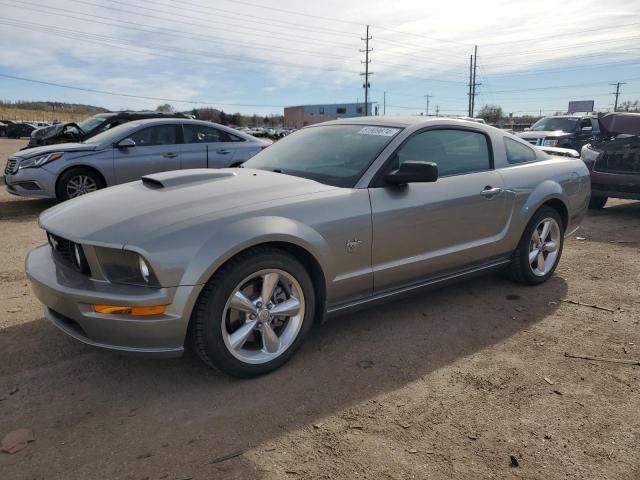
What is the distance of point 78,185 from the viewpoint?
7695mm

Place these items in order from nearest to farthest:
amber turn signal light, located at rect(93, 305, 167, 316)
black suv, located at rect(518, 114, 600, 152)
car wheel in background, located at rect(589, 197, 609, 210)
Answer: amber turn signal light, located at rect(93, 305, 167, 316)
car wheel in background, located at rect(589, 197, 609, 210)
black suv, located at rect(518, 114, 600, 152)

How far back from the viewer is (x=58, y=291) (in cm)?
266

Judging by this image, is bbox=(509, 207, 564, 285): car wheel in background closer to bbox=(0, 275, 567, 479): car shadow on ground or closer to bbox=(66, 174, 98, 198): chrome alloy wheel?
bbox=(0, 275, 567, 479): car shadow on ground

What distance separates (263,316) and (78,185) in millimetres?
6021

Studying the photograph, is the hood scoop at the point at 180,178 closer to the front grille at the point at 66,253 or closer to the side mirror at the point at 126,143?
the front grille at the point at 66,253

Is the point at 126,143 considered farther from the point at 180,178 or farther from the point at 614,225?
the point at 614,225

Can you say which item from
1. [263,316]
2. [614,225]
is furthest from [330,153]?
[614,225]

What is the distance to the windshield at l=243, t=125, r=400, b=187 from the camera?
11.3 ft

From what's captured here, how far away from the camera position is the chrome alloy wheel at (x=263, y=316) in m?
2.78

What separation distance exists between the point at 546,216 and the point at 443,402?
2551mm

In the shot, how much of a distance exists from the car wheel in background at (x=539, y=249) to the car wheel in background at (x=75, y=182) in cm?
633

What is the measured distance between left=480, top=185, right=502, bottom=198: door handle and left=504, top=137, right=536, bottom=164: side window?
47cm

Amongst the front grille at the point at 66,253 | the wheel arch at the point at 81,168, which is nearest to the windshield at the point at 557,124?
the wheel arch at the point at 81,168

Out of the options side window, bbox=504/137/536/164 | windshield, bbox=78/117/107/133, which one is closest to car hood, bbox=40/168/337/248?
side window, bbox=504/137/536/164
